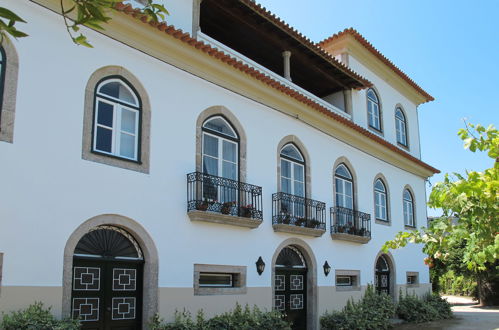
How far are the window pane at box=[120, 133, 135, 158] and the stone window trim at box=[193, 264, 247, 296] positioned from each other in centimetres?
250

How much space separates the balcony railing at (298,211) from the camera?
1240cm

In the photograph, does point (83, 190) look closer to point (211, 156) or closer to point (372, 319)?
point (211, 156)

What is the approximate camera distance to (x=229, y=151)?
11.7 metres

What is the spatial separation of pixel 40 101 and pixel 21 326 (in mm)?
3334

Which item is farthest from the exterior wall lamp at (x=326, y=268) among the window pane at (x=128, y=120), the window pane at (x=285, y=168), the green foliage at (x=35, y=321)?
the green foliage at (x=35, y=321)

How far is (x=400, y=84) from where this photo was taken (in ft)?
67.4

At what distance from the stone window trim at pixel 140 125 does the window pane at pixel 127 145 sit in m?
0.13

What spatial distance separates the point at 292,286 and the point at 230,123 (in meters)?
4.33

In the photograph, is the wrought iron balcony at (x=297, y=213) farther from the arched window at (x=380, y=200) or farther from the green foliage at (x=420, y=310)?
the green foliage at (x=420, y=310)

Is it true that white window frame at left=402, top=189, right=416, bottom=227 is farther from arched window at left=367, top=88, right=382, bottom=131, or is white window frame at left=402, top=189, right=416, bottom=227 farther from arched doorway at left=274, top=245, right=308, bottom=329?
arched doorway at left=274, top=245, right=308, bottom=329

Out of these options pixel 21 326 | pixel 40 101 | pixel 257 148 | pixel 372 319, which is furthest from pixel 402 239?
pixel 372 319

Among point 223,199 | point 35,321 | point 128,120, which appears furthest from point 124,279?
point 128,120

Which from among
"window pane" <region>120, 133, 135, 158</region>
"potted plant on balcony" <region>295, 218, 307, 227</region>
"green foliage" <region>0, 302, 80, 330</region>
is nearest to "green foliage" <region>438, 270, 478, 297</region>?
"potted plant on balcony" <region>295, 218, 307, 227</region>

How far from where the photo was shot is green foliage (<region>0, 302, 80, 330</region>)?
730cm
